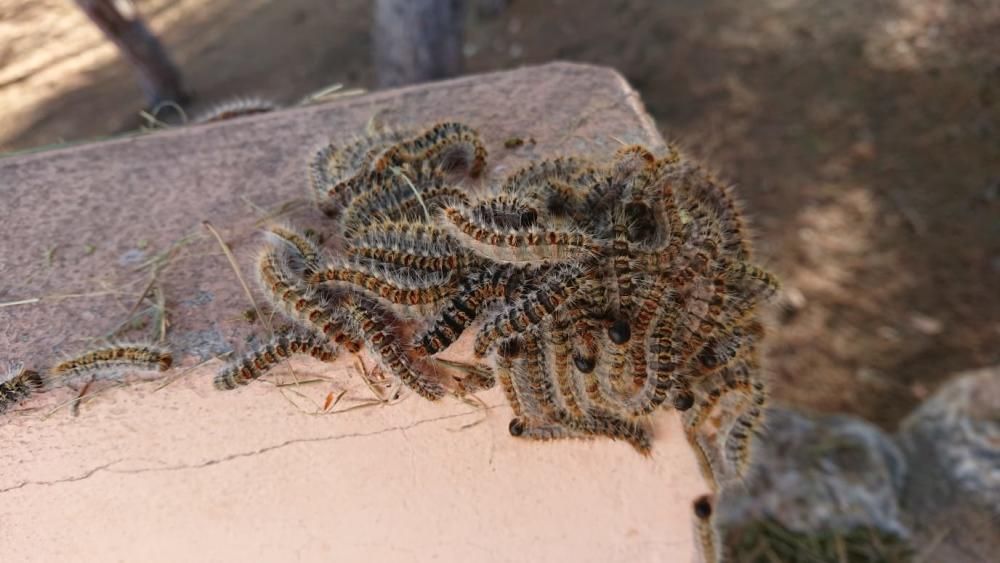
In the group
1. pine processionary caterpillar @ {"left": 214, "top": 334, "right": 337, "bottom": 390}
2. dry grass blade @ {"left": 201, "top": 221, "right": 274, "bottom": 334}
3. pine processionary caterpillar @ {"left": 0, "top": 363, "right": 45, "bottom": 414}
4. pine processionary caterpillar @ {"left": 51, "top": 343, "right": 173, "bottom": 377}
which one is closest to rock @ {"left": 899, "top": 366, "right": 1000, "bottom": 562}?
pine processionary caterpillar @ {"left": 214, "top": 334, "right": 337, "bottom": 390}

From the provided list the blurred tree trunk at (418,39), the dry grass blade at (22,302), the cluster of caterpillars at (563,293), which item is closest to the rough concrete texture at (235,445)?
the dry grass blade at (22,302)

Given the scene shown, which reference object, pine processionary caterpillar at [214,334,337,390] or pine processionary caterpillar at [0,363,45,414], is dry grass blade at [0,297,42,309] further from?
pine processionary caterpillar at [214,334,337,390]

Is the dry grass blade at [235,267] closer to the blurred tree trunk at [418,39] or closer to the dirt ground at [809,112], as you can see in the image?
the dirt ground at [809,112]

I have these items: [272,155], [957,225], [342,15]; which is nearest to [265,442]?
[272,155]

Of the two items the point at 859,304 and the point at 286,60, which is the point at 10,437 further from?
the point at 286,60

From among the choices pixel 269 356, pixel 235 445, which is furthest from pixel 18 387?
pixel 269 356
